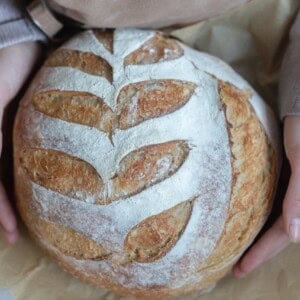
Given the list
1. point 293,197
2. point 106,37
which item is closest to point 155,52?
point 106,37

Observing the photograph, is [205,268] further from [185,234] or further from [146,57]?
[146,57]

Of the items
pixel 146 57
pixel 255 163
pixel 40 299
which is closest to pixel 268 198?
pixel 255 163

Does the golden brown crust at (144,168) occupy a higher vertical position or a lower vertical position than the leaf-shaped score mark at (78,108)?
lower

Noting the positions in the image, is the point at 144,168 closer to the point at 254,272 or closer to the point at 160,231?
the point at 160,231

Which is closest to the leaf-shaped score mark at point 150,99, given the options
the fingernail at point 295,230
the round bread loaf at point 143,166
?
the round bread loaf at point 143,166

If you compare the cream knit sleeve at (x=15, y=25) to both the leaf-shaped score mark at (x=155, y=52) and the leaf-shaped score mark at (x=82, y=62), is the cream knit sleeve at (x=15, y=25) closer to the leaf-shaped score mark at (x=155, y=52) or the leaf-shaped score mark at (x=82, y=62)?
the leaf-shaped score mark at (x=82, y=62)

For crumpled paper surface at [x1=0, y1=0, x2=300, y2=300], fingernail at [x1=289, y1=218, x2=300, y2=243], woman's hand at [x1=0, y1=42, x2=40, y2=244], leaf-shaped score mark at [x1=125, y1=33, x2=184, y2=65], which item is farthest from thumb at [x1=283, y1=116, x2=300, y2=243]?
woman's hand at [x1=0, y1=42, x2=40, y2=244]

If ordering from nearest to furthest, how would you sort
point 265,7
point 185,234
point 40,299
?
point 185,234
point 40,299
point 265,7

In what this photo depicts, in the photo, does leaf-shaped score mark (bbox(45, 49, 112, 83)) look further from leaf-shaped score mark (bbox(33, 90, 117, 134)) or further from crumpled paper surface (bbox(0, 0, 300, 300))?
crumpled paper surface (bbox(0, 0, 300, 300))
